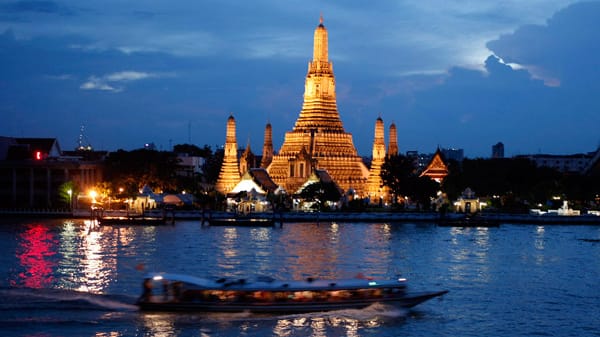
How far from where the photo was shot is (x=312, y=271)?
4784cm

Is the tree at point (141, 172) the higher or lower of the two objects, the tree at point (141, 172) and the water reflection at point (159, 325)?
the higher

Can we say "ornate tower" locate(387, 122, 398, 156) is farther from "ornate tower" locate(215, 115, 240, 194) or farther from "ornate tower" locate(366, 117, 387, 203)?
"ornate tower" locate(215, 115, 240, 194)

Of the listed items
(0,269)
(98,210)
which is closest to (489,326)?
(0,269)

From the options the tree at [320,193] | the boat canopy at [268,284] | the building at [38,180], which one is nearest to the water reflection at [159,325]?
the boat canopy at [268,284]

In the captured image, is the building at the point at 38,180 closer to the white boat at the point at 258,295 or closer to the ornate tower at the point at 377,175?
the ornate tower at the point at 377,175

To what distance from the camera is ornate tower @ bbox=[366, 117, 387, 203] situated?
4134 inches

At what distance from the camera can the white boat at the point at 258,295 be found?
35.0m

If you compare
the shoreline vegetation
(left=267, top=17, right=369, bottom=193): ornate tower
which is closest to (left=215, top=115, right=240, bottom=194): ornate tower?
(left=267, top=17, right=369, bottom=193): ornate tower

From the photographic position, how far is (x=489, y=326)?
35.1 metres

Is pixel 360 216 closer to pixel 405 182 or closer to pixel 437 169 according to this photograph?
pixel 405 182

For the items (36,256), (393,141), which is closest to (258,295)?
(36,256)

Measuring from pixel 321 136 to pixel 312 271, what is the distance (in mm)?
58839

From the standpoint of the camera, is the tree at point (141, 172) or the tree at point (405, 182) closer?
the tree at point (405, 182)

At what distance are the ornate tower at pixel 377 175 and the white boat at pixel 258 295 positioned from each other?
68.8m
